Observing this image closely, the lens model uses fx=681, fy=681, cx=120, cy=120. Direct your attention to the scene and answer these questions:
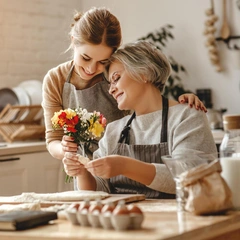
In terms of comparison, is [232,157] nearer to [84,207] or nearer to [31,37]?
[84,207]

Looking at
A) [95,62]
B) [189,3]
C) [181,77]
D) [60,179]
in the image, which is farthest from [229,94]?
[95,62]

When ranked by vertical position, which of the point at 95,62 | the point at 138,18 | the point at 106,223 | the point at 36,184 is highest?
the point at 138,18

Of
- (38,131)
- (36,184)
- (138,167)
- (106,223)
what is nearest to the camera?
(106,223)

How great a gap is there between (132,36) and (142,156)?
11.9 ft

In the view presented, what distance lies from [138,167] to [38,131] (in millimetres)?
3125

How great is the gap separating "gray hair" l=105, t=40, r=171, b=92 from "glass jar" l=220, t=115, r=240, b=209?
2.29 feet

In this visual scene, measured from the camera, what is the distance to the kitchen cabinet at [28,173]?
5.07 metres

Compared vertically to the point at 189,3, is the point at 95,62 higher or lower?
lower

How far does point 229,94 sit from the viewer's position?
599 cm

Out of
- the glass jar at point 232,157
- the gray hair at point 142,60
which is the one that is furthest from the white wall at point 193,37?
the glass jar at point 232,157

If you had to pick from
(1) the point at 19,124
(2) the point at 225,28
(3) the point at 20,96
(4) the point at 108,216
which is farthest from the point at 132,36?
(4) the point at 108,216

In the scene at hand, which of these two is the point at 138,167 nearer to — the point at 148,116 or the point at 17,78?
the point at 148,116

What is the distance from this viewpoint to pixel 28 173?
17.2 ft

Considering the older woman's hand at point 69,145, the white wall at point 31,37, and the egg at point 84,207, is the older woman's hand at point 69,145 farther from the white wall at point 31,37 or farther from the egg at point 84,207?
the white wall at point 31,37
